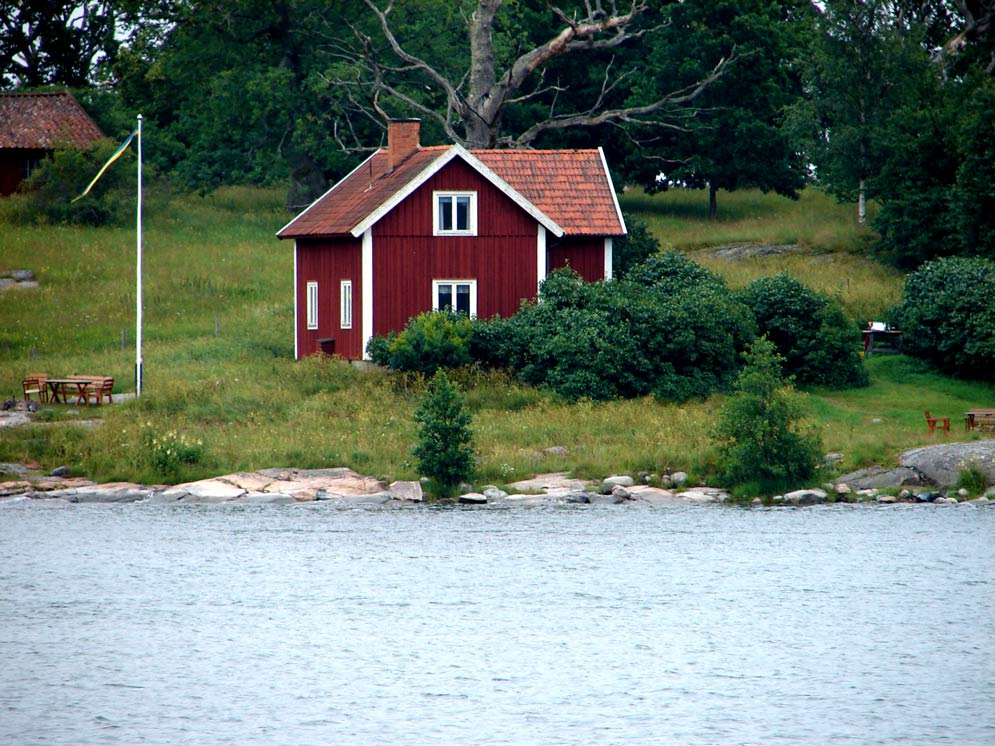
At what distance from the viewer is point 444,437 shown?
114ft

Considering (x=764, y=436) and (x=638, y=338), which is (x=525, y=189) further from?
(x=764, y=436)

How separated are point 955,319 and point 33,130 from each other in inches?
1739

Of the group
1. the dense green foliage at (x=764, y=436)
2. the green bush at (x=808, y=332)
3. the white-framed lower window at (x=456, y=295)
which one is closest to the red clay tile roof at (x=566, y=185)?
the white-framed lower window at (x=456, y=295)

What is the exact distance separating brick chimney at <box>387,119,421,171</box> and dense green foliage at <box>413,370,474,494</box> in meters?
14.9

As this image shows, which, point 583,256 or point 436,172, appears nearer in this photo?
point 436,172

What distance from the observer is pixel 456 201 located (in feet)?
146

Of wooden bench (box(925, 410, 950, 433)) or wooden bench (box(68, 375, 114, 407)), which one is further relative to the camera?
wooden bench (box(68, 375, 114, 407))

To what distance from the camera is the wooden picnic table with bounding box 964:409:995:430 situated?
3778 centimetres

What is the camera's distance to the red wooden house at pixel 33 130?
6619 centimetres

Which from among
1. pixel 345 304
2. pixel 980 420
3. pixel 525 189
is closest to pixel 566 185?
pixel 525 189

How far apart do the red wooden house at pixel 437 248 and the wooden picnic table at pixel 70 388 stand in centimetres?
798

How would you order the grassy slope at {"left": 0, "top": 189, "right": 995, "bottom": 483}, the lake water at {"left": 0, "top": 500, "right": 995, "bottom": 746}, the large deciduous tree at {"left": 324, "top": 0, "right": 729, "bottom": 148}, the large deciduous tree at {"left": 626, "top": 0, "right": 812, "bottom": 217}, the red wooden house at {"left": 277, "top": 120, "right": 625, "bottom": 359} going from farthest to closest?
the large deciduous tree at {"left": 626, "top": 0, "right": 812, "bottom": 217}, the large deciduous tree at {"left": 324, "top": 0, "right": 729, "bottom": 148}, the red wooden house at {"left": 277, "top": 120, "right": 625, "bottom": 359}, the grassy slope at {"left": 0, "top": 189, "right": 995, "bottom": 483}, the lake water at {"left": 0, "top": 500, "right": 995, "bottom": 746}

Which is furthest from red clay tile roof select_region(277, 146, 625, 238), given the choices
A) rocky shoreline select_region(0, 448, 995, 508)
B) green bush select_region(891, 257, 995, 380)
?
rocky shoreline select_region(0, 448, 995, 508)

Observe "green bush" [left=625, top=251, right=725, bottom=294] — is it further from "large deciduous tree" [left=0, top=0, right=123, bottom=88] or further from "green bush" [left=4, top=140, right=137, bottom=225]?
"large deciduous tree" [left=0, top=0, right=123, bottom=88]
